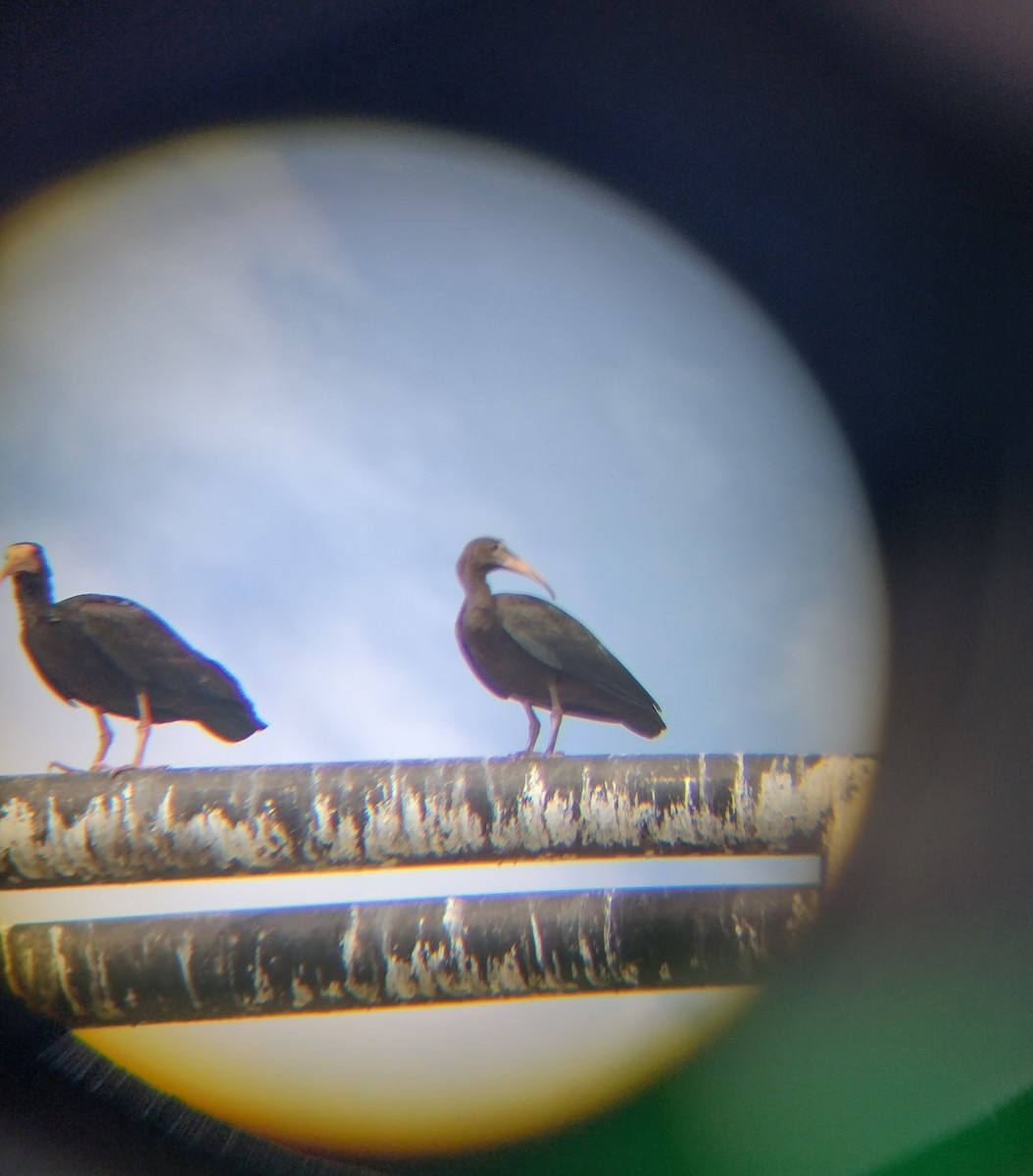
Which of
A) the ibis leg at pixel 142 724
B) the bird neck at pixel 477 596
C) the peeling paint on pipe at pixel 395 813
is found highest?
the bird neck at pixel 477 596

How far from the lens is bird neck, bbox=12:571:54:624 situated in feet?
15.1

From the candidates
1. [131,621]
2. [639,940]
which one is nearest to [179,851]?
[639,940]

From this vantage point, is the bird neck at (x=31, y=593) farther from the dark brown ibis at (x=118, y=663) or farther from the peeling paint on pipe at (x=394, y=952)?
the peeling paint on pipe at (x=394, y=952)

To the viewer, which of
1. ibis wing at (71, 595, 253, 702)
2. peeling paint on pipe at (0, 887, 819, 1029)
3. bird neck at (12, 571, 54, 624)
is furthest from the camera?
bird neck at (12, 571, 54, 624)

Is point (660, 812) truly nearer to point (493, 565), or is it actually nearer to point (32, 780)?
point (32, 780)

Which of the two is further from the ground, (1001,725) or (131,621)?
(131,621)

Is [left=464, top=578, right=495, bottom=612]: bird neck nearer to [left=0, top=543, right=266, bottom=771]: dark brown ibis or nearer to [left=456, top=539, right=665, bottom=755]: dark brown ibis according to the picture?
[left=456, top=539, right=665, bottom=755]: dark brown ibis

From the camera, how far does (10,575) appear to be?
186 inches

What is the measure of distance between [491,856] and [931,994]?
1882 mm

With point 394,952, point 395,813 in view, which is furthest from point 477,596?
point 394,952

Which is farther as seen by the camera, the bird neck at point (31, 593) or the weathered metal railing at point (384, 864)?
the bird neck at point (31, 593)

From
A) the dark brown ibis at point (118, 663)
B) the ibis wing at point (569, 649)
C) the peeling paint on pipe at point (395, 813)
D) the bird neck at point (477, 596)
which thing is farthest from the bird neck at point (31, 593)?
the ibis wing at point (569, 649)

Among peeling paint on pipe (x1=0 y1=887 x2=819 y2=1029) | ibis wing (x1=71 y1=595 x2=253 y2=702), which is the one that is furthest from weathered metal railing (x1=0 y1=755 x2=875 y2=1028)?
ibis wing (x1=71 y1=595 x2=253 y2=702)

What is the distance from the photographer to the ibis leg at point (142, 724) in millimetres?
4285
